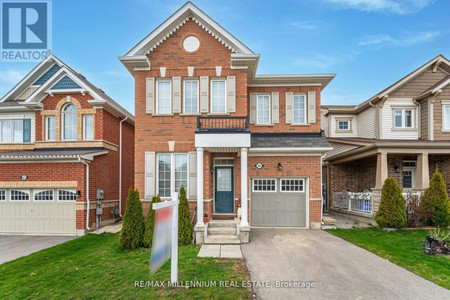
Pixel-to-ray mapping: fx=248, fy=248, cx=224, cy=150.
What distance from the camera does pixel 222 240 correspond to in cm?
840

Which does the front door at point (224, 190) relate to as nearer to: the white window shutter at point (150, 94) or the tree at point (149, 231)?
the tree at point (149, 231)

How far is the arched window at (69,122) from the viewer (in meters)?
12.1

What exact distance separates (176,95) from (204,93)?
116 cm

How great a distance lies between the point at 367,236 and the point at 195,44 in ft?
33.1

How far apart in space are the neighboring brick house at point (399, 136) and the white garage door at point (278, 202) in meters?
3.55

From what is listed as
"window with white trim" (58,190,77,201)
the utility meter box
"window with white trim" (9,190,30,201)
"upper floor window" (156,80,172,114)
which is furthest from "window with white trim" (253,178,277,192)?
"window with white trim" (9,190,30,201)

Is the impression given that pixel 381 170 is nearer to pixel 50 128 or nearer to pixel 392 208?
pixel 392 208

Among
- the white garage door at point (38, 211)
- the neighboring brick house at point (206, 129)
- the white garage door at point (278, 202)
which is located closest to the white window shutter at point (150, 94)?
the neighboring brick house at point (206, 129)

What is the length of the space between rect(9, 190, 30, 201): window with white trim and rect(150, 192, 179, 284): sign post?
9.19 metres

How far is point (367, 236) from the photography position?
30.3 ft

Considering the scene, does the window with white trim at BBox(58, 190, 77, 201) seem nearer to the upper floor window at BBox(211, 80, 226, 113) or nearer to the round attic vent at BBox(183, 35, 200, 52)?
the upper floor window at BBox(211, 80, 226, 113)

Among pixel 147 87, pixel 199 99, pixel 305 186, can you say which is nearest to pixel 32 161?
pixel 147 87

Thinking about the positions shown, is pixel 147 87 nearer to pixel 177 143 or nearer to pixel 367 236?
pixel 177 143

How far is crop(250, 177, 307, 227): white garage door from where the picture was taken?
10.7 meters
